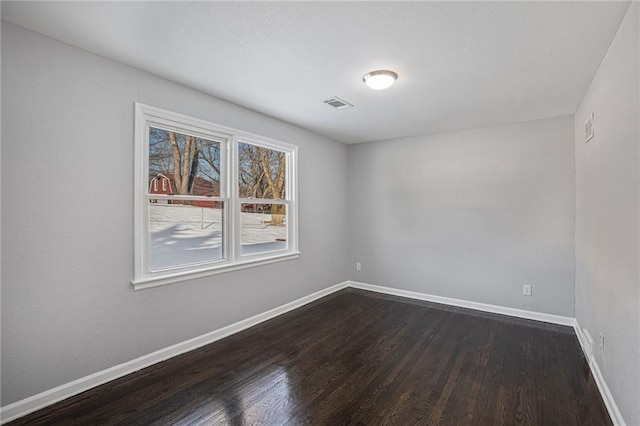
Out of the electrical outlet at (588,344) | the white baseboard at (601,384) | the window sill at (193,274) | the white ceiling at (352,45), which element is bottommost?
the white baseboard at (601,384)

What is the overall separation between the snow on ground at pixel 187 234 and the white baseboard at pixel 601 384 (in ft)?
10.9

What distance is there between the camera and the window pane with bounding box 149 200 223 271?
109 inches

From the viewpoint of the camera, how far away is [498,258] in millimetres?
4059

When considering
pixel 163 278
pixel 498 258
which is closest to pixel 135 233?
pixel 163 278

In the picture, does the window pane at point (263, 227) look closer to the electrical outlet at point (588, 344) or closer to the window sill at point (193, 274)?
the window sill at point (193, 274)

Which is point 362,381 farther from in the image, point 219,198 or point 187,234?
point 219,198

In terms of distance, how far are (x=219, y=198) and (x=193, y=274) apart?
82cm

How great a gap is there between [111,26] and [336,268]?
4120 millimetres

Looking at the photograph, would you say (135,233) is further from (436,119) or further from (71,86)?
(436,119)

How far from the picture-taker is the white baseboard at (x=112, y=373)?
1.98m

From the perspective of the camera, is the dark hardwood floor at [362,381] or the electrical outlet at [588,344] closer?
the dark hardwood floor at [362,381]

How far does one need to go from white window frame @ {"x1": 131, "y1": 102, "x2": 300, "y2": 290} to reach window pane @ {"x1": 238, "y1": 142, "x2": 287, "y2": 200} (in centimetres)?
7

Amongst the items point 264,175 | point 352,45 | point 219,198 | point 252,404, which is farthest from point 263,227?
point 352,45

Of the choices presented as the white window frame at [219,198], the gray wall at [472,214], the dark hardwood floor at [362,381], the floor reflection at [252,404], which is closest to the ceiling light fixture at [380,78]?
the white window frame at [219,198]
